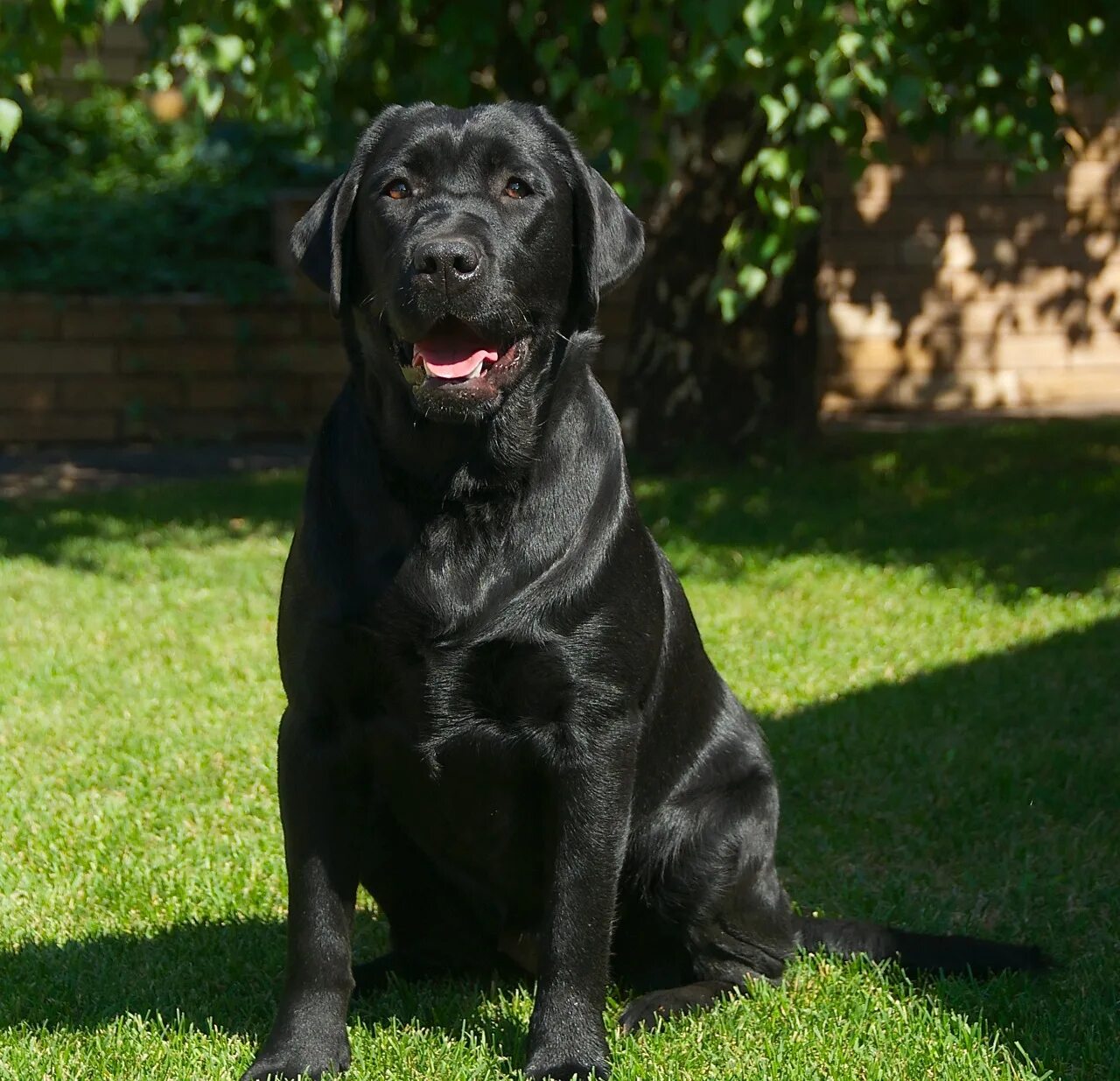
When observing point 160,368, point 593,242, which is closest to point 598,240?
point 593,242

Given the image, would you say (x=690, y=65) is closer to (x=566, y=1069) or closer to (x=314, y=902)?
(x=314, y=902)

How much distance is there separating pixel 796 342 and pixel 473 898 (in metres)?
6.51

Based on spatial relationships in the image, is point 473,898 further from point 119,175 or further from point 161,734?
point 119,175

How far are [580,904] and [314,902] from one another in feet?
1.61

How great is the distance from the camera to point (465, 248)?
2898mm

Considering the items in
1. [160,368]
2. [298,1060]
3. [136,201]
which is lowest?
[160,368]

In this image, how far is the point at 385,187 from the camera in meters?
3.12

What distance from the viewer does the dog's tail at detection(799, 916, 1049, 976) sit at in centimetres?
339

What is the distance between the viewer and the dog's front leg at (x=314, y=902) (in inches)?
118

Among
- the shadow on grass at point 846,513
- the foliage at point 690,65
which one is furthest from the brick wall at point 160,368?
the foliage at point 690,65

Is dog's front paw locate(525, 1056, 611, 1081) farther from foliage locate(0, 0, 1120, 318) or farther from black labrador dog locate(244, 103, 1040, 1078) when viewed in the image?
foliage locate(0, 0, 1120, 318)

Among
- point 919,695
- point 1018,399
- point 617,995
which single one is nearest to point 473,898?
point 617,995

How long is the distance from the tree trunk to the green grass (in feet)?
1.16

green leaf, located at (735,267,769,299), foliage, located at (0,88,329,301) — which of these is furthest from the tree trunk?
foliage, located at (0,88,329,301)
